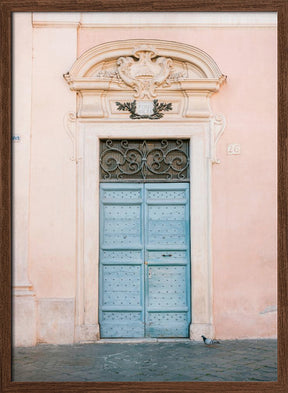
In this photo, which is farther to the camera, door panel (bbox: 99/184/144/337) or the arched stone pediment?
door panel (bbox: 99/184/144/337)

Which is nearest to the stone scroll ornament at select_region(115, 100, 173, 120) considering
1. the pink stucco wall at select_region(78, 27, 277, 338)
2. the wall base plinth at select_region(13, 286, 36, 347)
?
the pink stucco wall at select_region(78, 27, 277, 338)

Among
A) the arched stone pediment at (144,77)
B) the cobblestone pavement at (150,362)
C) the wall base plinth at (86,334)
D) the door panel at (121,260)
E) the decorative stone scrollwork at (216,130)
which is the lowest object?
the cobblestone pavement at (150,362)

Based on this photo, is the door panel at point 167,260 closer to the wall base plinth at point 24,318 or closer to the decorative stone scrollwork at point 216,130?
the decorative stone scrollwork at point 216,130

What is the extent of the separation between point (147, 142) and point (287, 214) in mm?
3299

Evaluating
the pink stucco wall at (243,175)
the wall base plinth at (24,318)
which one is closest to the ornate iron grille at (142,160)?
the pink stucco wall at (243,175)

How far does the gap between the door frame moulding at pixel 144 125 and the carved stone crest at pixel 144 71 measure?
13 millimetres

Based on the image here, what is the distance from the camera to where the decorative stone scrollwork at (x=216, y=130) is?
7922 millimetres

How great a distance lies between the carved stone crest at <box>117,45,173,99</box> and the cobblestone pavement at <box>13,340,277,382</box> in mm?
3334

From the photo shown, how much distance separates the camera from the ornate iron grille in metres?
8.04

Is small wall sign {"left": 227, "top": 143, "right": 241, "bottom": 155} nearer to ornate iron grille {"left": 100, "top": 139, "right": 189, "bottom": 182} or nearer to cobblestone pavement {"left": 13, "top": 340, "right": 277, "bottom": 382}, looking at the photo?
ornate iron grille {"left": 100, "top": 139, "right": 189, "bottom": 182}

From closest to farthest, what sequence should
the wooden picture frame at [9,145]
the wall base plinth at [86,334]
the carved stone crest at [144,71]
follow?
the wooden picture frame at [9,145]
the wall base plinth at [86,334]
the carved stone crest at [144,71]

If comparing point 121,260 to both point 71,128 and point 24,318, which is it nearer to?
point 24,318

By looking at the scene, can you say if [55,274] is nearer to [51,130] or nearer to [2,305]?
[51,130]

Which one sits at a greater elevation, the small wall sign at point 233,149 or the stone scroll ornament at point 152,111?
the stone scroll ornament at point 152,111
